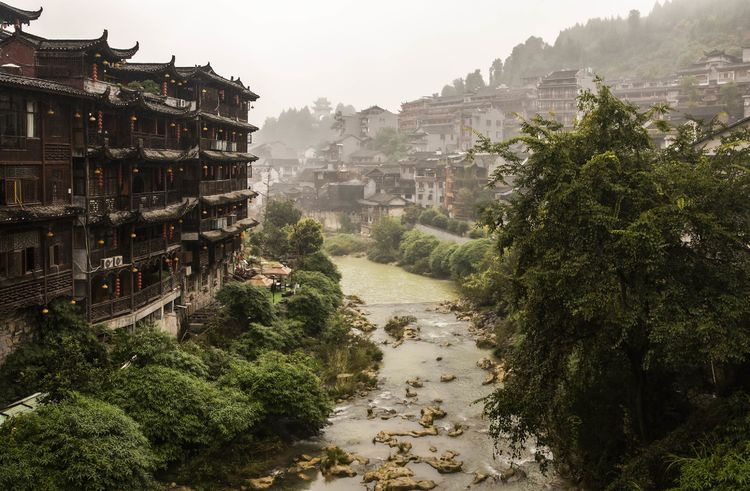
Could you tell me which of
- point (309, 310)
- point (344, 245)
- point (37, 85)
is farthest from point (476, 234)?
point (37, 85)

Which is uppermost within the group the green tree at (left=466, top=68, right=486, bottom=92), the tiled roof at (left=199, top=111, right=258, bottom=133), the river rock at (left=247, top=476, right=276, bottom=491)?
the green tree at (left=466, top=68, right=486, bottom=92)

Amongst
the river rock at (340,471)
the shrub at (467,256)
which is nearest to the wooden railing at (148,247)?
the river rock at (340,471)

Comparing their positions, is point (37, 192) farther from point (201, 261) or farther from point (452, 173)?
point (452, 173)

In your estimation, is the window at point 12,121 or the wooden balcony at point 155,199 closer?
the window at point 12,121

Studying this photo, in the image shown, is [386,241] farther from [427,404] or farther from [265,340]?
[427,404]

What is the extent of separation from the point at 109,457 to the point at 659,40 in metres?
117

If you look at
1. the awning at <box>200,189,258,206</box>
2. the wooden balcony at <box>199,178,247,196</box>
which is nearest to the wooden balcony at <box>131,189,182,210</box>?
the awning at <box>200,189,258,206</box>

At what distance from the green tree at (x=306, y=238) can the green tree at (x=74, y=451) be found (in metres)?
30.0

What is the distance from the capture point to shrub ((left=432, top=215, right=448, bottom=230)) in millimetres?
63803

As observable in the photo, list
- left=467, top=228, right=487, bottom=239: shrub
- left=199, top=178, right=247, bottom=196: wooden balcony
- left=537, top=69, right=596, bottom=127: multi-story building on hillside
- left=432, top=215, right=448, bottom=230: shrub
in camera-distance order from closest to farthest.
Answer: left=199, top=178, right=247, bottom=196: wooden balcony → left=467, top=228, right=487, bottom=239: shrub → left=432, top=215, right=448, bottom=230: shrub → left=537, top=69, right=596, bottom=127: multi-story building on hillside

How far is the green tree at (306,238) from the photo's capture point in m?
47.4

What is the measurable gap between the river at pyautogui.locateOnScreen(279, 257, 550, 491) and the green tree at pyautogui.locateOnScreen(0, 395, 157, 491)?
218 inches

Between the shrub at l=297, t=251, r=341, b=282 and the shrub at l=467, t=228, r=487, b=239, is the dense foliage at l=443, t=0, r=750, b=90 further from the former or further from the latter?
the shrub at l=297, t=251, r=341, b=282

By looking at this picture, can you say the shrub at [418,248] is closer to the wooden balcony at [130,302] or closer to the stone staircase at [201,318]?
the stone staircase at [201,318]
